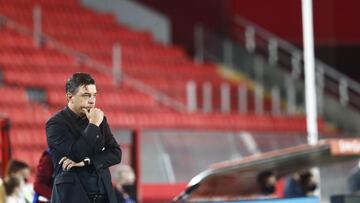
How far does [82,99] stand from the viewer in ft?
21.1

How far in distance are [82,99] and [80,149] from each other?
1.00 feet

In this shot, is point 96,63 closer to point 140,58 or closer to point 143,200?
point 140,58

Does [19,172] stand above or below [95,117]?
below

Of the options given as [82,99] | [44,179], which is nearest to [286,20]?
[44,179]

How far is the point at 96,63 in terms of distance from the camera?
21297 mm

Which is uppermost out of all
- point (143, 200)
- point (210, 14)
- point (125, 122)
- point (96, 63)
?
point (210, 14)

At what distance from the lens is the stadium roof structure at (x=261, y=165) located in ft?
33.4

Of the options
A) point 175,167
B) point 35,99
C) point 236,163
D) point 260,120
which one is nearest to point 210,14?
point 260,120

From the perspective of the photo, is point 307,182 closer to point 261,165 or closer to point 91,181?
point 261,165

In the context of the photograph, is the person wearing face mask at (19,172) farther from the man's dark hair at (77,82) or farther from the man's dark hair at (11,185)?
the man's dark hair at (77,82)

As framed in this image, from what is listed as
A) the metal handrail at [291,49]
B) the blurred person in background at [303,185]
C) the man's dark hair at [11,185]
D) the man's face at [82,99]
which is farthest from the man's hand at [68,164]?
the metal handrail at [291,49]

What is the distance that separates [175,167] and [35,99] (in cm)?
362

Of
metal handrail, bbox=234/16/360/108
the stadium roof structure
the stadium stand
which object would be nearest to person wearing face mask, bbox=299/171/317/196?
the stadium roof structure

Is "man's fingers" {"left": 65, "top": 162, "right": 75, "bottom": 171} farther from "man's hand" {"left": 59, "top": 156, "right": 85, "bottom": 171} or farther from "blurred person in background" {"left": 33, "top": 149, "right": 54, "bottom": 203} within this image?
"blurred person in background" {"left": 33, "top": 149, "right": 54, "bottom": 203}
